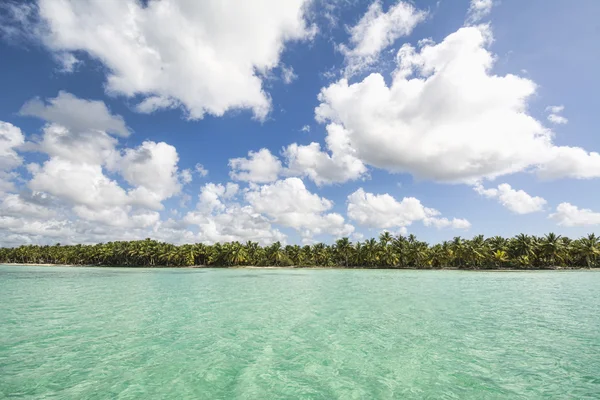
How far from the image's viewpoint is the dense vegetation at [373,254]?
11006 centimetres

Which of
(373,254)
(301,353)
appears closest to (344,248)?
(373,254)

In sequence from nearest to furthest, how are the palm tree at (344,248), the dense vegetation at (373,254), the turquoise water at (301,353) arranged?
the turquoise water at (301,353)
the dense vegetation at (373,254)
the palm tree at (344,248)

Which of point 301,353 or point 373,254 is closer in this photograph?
point 301,353

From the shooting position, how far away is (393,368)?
40.6ft

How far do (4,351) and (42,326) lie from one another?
5797mm

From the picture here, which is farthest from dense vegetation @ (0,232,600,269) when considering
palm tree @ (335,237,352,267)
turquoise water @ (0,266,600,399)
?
turquoise water @ (0,266,600,399)

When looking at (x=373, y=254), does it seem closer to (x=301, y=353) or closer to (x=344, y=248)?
(x=344, y=248)

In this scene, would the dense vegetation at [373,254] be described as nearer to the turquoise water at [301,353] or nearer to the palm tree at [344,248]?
the palm tree at [344,248]

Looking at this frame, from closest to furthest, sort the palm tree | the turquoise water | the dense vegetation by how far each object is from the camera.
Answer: the turquoise water
the dense vegetation
the palm tree

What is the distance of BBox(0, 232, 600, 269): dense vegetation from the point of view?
110 metres

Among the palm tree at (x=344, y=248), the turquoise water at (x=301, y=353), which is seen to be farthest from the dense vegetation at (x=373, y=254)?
the turquoise water at (x=301, y=353)

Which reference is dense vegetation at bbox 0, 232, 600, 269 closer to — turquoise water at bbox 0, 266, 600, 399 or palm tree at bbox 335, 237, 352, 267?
palm tree at bbox 335, 237, 352, 267

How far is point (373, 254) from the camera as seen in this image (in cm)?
12600

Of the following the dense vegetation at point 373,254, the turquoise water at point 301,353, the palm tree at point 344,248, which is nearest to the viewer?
the turquoise water at point 301,353
